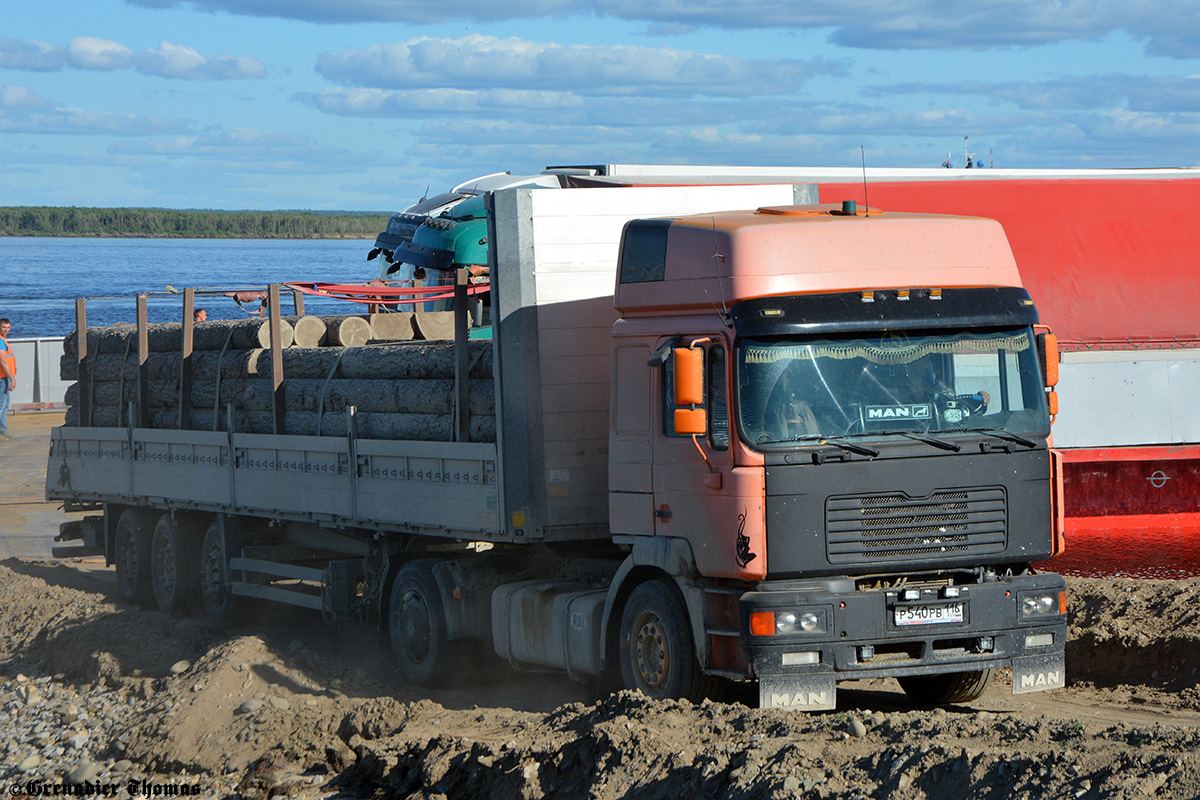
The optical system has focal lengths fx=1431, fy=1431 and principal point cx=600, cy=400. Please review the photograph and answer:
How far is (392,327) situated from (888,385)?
19.3ft

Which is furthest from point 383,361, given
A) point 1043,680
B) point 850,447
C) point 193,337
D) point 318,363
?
point 1043,680

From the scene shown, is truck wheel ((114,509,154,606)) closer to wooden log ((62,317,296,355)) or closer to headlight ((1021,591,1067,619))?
wooden log ((62,317,296,355))

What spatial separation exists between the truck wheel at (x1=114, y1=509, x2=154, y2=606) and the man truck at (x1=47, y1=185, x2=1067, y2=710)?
5.15m

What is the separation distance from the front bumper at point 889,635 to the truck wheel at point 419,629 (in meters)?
3.15

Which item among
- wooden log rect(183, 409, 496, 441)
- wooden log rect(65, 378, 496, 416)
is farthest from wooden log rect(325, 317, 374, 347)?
wooden log rect(183, 409, 496, 441)

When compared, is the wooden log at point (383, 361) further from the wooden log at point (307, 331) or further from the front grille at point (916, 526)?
the front grille at point (916, 526)

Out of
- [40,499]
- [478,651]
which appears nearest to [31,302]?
[40,499]

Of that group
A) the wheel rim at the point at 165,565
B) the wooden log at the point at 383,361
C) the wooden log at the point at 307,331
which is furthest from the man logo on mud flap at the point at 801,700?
the wheel rim at the point at 165,565

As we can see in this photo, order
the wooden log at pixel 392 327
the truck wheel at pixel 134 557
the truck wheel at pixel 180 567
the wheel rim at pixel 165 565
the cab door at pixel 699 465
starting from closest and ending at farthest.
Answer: the cab door at pixel 699 465
the wooden log at pixel 392 327
the truck wheel at pixel 180 567
the wheel rim at pixel 165 565
the truck wheel at pixel 134 557

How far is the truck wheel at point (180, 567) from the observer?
13.1 m

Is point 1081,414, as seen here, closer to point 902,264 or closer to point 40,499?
point 902,264

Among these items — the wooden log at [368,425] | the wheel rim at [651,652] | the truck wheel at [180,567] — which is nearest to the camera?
the wheel rim at [651,652]

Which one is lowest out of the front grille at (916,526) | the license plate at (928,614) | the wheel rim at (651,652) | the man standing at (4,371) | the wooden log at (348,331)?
the wheel rim at (651,652)

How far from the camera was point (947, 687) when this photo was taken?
852cm
